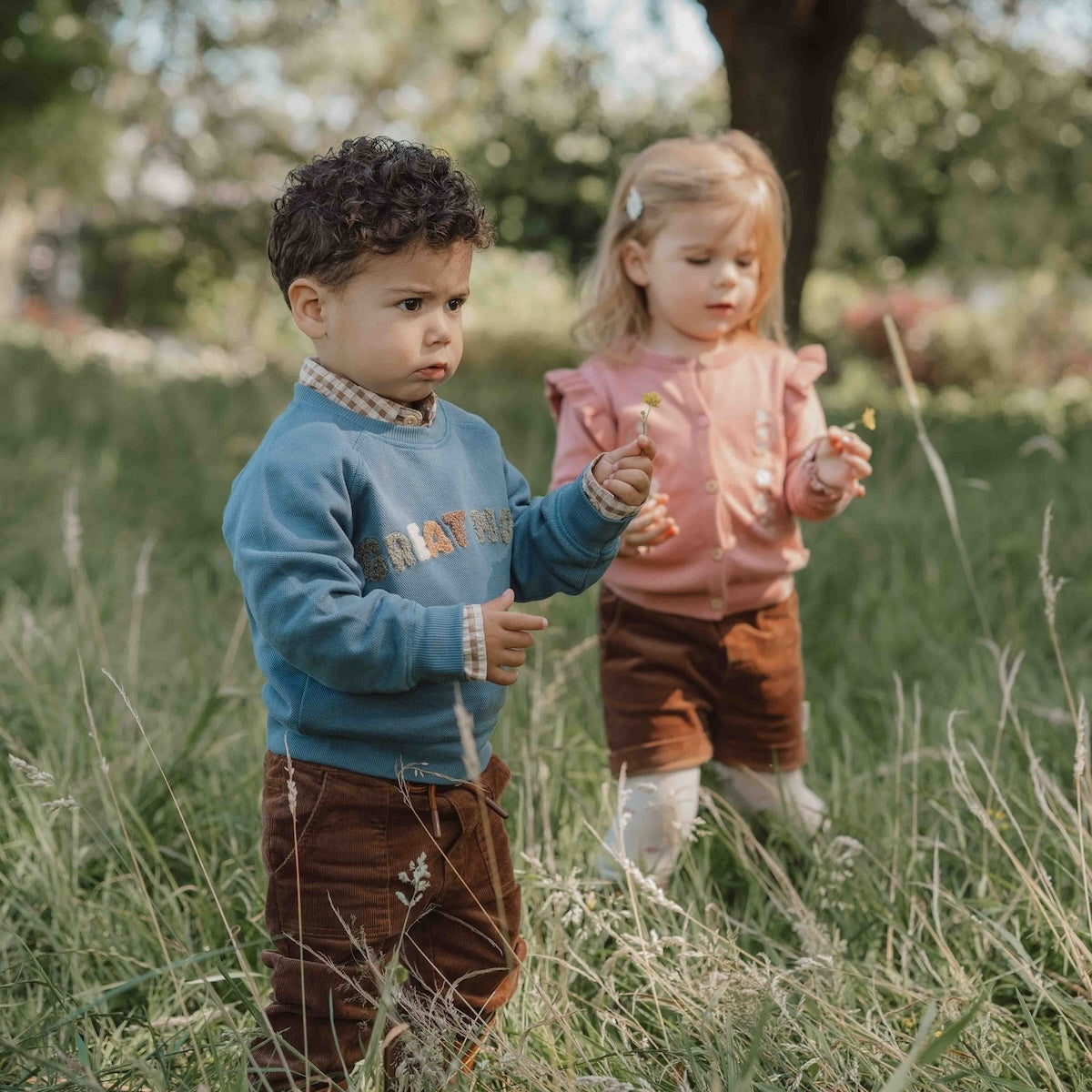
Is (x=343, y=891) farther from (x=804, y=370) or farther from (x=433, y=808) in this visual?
(x=804, y=370)

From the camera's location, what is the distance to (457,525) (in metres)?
1.82

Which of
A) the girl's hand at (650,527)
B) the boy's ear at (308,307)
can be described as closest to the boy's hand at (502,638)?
the boy's ear at (308,307)

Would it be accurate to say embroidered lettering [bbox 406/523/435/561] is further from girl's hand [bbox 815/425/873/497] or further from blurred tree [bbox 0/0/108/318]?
blurred tree [bbox 0/0/108/318]

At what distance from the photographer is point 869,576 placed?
423 centimetres

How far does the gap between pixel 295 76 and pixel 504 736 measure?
28.8m

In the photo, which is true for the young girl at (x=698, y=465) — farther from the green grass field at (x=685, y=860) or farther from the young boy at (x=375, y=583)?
the young boy at (x=375, y=583)

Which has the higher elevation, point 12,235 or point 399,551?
point 399,551


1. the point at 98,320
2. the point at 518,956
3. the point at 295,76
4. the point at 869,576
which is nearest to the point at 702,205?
the point at 518,956

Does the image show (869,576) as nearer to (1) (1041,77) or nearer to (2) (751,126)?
(2) (751,126)

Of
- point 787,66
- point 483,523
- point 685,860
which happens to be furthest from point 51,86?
point 483,523

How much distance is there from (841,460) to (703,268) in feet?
1.62

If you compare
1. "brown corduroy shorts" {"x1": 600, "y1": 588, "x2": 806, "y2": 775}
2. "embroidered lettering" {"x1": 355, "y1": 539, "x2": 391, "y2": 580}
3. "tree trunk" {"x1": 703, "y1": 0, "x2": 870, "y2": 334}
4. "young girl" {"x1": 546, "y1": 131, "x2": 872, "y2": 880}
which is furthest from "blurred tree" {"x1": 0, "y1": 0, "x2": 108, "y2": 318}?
"embroidered lettering" {"x1": 355, "y1": 539, "x2": 391, "y2": 580}

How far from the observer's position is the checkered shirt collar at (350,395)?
177 centimetres

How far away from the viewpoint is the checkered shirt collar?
1766mm
